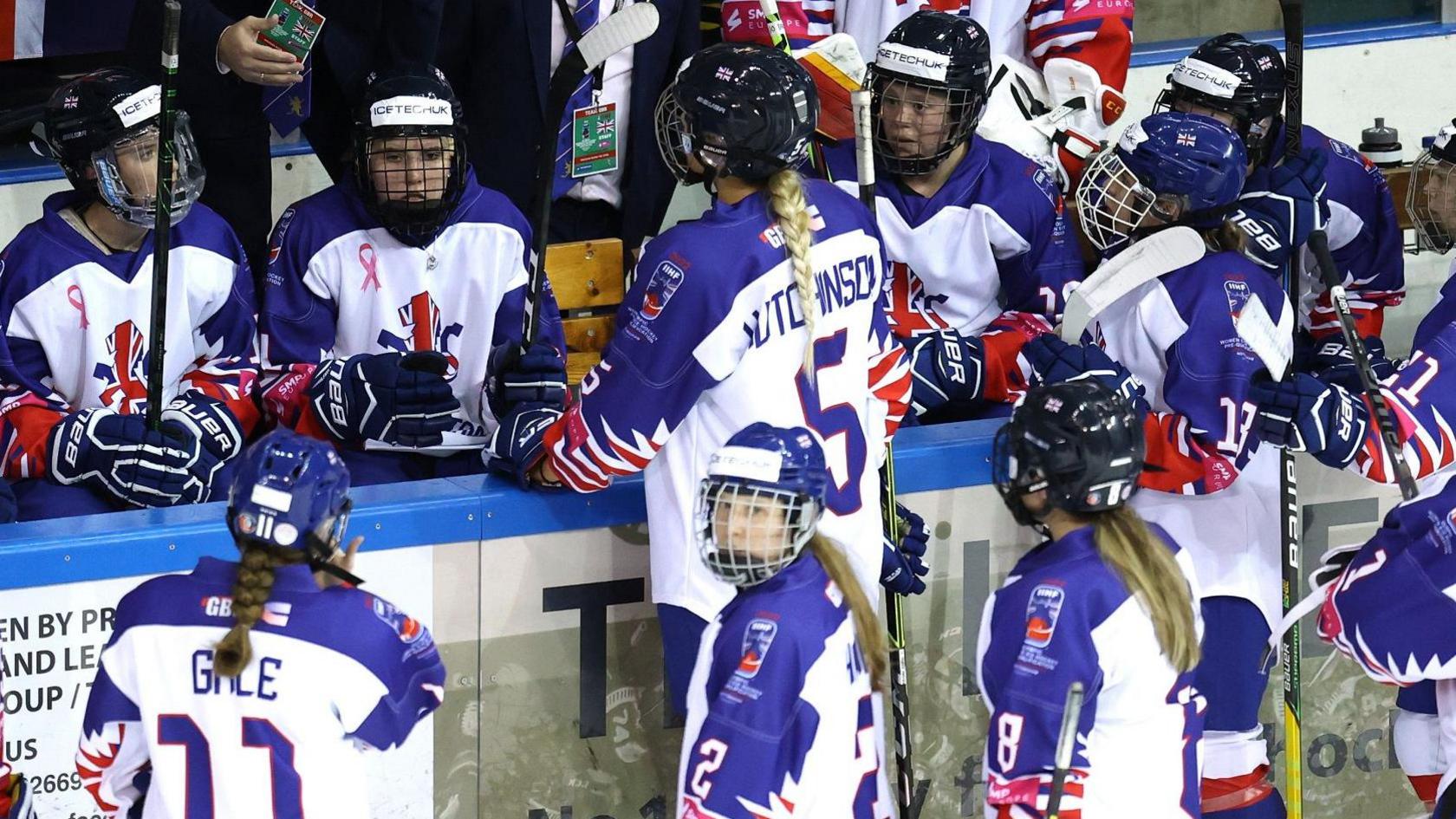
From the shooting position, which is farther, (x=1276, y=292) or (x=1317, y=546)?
(x=1317, y=546)

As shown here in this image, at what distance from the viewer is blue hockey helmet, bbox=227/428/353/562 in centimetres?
288

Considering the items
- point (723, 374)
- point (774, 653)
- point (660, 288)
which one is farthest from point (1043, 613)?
point (660, 288)

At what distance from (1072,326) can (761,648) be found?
3.71ft

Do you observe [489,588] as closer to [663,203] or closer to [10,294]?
[10,294]

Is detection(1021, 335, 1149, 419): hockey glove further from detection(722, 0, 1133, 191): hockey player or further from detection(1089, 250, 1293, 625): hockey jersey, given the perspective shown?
detection(722, 0, 1133, 191): hockey player

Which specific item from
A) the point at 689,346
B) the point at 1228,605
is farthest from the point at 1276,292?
the point at 689,346

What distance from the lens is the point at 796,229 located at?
344 centimetres

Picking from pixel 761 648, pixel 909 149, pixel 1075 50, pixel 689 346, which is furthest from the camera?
pixel 1075 50

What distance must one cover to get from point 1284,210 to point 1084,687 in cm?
165

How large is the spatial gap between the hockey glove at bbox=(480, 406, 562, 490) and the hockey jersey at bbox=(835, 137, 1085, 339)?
2.72 feet

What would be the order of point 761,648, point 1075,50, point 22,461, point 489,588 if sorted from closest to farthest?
point 761,648 < point 489,588 < point 22,461 < point 1075,50

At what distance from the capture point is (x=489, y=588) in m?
3.75

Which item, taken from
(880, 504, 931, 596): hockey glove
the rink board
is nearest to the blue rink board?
the rink board

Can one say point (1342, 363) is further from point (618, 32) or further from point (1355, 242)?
point (618, 32)
